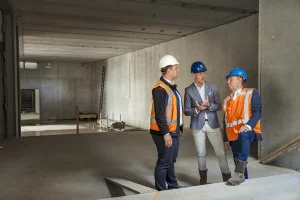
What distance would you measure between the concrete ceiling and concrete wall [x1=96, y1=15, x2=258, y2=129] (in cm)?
38

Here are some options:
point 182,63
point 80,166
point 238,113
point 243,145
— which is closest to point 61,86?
point 182,63

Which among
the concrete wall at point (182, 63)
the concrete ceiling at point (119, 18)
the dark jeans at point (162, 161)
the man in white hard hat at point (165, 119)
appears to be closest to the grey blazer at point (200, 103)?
the man in white hard hat at point (165, 119)

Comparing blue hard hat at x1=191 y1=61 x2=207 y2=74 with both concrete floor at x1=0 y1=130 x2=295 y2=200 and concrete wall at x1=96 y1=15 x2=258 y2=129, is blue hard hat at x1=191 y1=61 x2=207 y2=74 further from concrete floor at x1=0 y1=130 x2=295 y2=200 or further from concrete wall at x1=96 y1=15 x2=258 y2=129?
concrete wall at x1=96 y1=15 x2=258 y2=129

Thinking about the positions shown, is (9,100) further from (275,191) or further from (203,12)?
(275,191)

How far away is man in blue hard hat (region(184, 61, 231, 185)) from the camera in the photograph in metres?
3.97

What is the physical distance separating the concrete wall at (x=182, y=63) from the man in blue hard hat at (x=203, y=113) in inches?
184

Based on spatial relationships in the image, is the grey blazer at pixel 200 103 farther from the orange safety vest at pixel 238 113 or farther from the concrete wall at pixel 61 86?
the concrete wall at pixel 61 86

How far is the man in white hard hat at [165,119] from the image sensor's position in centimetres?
344

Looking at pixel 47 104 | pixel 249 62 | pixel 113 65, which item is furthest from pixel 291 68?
A: pixel 47 104

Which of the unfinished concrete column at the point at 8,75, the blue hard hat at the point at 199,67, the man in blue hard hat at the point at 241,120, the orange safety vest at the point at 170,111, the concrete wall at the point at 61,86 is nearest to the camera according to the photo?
the man in blue hard hat at the point at 241,120

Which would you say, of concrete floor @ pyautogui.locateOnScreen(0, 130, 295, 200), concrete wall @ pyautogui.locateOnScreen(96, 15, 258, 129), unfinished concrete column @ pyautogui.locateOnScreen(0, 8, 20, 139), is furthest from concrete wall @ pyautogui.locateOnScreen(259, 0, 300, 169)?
unfinished concrete column @ pyautogui.locateOnScreen(0, 8, 20, 139)

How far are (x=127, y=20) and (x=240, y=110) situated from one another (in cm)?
638

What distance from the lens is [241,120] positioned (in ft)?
11.4

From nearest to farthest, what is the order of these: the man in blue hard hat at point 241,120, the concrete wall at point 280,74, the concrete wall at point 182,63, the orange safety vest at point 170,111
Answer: the man in blue hard hat at point 241,120 < the orange safety vest at point 170,111 < the concrete wall at point 280,74 < the concrete wall at point 182,63
